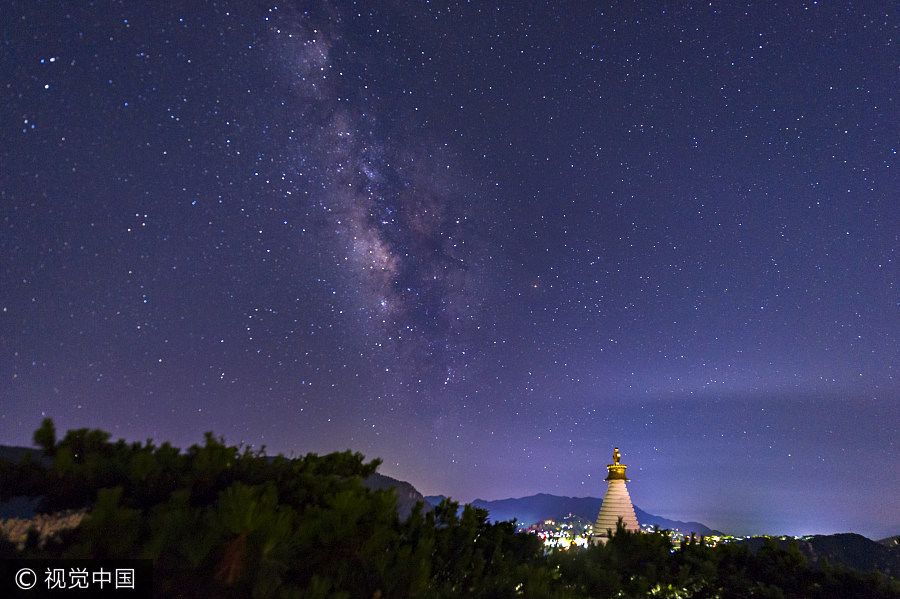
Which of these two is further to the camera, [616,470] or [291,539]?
[616,470]

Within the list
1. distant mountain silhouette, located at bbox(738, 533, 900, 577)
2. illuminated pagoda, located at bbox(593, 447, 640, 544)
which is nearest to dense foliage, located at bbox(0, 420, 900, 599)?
illuminated pagoda, located at bbox(593, 447, 640, 544)

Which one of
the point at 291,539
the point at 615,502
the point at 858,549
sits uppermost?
the point at 291,539

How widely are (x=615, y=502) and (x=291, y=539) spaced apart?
2312 cm

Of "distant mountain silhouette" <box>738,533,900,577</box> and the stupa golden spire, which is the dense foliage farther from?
"distant mountain silhouette" <box>738,533,900,577</box>

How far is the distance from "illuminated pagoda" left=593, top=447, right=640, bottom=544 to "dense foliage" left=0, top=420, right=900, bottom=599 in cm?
1597

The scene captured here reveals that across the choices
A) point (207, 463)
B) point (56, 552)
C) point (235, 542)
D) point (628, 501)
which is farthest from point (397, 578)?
point (628, 501)

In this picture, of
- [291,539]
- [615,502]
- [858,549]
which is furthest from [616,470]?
[858,549]

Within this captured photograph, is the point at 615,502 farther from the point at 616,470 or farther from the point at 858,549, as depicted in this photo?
the point at 858,549

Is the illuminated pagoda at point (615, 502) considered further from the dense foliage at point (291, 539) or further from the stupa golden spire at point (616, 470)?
the dense foliage at point (291, 539)

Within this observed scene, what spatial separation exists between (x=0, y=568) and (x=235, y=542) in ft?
5.09

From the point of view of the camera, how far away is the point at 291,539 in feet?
11.2

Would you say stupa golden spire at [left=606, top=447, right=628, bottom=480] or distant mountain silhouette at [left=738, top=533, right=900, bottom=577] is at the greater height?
stupa golden spire at [left=606, top=447, right=628, bottom=480]

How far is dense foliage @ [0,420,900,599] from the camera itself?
3041mm

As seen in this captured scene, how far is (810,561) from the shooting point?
7.85 m
